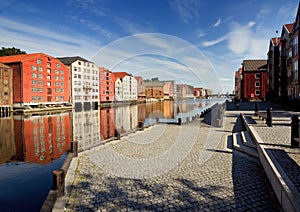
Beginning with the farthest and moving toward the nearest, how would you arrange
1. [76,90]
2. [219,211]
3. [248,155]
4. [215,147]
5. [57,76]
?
[76,90], [57,76], [215,147], [248,155], [219,211]

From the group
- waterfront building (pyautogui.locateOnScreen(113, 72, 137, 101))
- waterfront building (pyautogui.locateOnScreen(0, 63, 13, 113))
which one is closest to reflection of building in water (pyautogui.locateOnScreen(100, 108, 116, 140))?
waterfront building (pyautogui.locateOnScreen(0, 63, 13, 113))

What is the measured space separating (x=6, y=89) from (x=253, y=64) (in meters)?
66.5

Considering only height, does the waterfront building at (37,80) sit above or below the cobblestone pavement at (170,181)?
above

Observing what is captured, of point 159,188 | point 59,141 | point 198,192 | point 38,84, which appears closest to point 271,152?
point 198,192

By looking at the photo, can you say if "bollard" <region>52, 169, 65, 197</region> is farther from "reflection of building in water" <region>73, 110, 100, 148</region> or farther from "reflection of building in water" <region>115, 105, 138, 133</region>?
"reflection of building in water" <region>115, 105, 138, 133</region>

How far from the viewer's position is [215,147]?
10.7 metres

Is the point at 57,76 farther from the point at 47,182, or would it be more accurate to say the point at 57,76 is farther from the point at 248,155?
the point at 248,155

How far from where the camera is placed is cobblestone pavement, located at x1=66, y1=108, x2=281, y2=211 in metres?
4.95

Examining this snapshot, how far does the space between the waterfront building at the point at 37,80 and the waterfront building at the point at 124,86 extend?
16.4m

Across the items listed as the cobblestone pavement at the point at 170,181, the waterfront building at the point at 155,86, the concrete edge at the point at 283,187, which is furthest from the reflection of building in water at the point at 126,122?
the concrete edge at the point at 283,187

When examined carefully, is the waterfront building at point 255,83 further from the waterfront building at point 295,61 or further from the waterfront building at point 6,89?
the waterfront building at point 6,89

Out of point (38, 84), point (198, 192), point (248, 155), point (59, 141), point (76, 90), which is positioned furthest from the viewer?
point (76, 90)

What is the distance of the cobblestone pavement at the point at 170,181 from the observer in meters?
4.95

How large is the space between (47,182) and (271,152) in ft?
31.7
